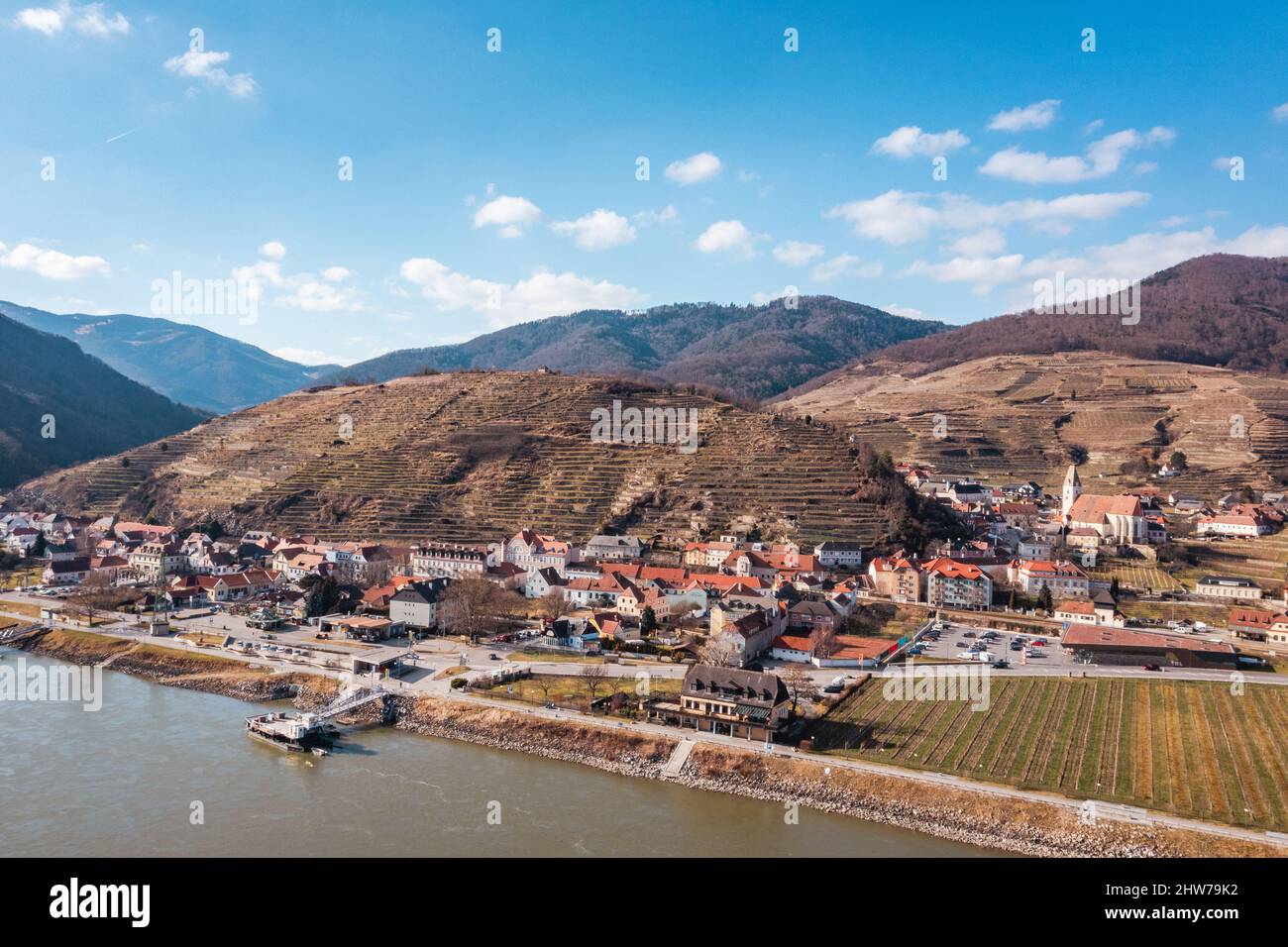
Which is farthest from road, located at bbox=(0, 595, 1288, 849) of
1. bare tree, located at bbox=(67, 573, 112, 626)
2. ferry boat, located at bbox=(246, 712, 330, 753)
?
ferry boat, located at bbox=(246, 712, 330, 753)

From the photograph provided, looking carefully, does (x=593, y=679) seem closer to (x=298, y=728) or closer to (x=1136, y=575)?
(x=298, y=728)

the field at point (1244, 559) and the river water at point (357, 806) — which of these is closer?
the river water at point (357, 806)

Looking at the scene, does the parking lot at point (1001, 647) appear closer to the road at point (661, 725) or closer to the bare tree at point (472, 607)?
the road at point (661, 725)

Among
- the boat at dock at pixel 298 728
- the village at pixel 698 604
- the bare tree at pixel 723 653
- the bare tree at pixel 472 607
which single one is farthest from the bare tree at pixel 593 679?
the boat at dock at pixel 298 728

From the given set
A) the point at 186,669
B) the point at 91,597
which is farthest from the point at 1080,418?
the point at 91,597

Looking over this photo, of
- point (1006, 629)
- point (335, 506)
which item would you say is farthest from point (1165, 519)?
point (335, 506)
